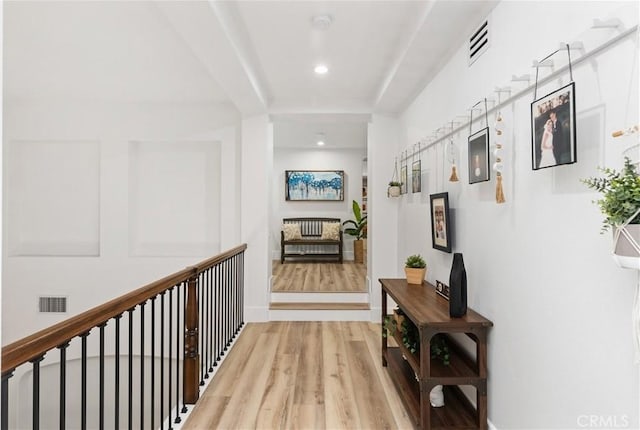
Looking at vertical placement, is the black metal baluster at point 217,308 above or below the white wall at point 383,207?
below

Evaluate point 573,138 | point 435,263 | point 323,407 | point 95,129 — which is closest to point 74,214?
point 95,129

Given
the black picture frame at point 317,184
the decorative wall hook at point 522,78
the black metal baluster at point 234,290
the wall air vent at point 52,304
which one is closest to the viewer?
the decorative wall hook at point 522,78

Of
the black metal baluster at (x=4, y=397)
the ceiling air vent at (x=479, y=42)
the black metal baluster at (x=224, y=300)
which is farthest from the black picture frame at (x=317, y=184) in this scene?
the black metal baluster at (x=4, y=397)

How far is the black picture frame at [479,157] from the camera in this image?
219 centimetres

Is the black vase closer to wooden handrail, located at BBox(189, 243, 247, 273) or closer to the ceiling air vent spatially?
the ceiling air vent

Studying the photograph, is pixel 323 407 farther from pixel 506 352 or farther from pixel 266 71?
pixel 266 71

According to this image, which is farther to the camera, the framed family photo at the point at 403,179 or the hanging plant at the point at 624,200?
the framed family photo at the point at 403,179

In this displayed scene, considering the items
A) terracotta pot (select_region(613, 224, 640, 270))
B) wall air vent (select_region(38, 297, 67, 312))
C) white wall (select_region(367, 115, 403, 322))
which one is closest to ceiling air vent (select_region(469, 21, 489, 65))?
Result: terracotta pot (select_region(613, 224, 640, 270))

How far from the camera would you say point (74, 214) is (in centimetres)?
489

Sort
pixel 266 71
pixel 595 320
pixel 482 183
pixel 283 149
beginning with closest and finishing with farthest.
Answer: pixel 595 320 < pixel 482 183 < pixel 266 71 < pixel 283 149

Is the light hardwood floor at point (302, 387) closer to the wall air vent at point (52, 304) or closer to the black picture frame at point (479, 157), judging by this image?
the black picture frame at point (479, 157)

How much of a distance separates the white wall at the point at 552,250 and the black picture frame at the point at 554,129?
2.0 inches

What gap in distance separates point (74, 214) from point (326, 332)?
11.4 feet

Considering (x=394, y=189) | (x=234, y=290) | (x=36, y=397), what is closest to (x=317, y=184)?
(x=394, y=189)
